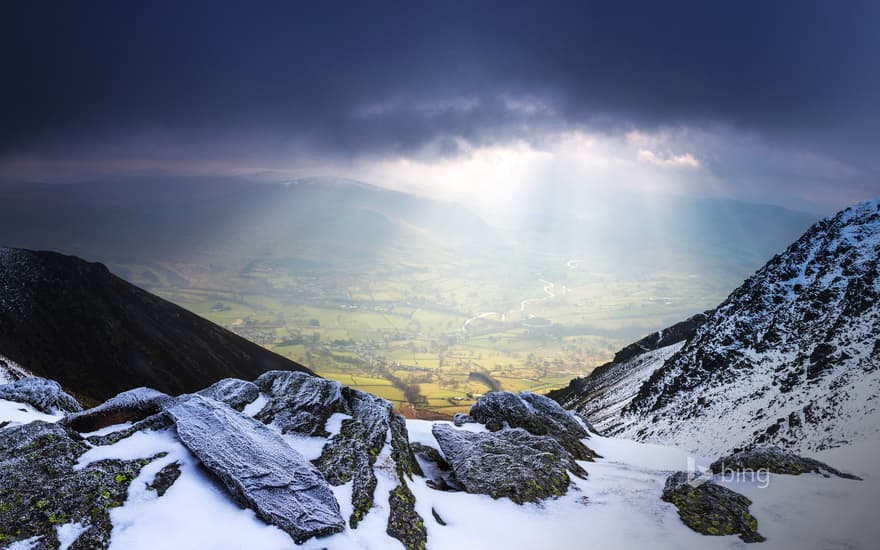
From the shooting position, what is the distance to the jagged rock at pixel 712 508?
63.4 ft

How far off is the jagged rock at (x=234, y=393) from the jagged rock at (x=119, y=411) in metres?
2.93

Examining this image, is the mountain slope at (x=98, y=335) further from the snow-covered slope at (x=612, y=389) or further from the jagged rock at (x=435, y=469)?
the jagged rock at (x=435, y=469)

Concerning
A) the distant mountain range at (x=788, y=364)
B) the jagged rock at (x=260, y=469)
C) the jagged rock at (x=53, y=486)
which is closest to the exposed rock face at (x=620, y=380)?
the distant mountain range at (x=788, y=364)

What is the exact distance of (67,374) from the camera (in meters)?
100

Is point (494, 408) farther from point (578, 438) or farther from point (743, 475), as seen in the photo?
point (743, 475)

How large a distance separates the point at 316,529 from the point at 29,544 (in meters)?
7.90

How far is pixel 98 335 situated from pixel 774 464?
450ft

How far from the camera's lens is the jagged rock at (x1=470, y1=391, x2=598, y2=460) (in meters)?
34.3

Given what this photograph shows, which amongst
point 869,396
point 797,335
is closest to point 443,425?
point 869,396

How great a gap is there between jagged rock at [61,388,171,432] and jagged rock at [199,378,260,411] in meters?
2.93

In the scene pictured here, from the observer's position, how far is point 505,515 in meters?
21.5

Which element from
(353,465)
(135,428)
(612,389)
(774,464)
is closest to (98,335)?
(135,428)

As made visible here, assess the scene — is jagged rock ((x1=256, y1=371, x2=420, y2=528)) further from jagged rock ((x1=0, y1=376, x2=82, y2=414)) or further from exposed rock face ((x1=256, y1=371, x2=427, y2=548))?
jagged rock ((x1=0, y1=376, x2=82, y2=414))

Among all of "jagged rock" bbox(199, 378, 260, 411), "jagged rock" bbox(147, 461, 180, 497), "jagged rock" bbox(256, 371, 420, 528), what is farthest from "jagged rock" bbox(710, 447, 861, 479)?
"jagged rock" bbox(147, 461, 180, 497)
